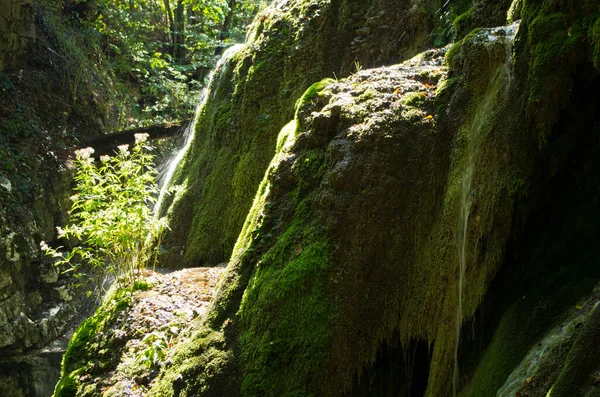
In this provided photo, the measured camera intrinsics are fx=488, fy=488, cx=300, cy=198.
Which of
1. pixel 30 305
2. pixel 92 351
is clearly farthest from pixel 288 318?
pixel 30 305

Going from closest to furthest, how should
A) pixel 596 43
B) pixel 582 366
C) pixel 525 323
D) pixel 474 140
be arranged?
1. pixel 582 366
2. pixel 525 323
3. pixel 596 43
4. pixel 474 140

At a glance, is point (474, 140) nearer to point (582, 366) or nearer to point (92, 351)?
point (582, 366)

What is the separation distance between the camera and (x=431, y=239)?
147 inches

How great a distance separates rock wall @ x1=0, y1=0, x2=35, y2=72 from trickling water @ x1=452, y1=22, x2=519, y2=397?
42.6ft

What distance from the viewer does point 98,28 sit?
51.1ft

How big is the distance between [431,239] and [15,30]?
13.7 m

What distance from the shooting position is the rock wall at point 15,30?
12672 millimetres

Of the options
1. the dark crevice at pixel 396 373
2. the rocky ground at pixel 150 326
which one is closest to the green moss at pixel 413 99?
the dark crevice at pixel 396 373

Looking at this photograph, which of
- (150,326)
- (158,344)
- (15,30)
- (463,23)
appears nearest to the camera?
(158,344)

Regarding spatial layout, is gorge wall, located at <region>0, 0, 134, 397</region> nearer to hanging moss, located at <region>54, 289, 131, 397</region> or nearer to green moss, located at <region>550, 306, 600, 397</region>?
hanging moss, located at <region>54, 289, 131, 397</region>

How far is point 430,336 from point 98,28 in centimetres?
1559

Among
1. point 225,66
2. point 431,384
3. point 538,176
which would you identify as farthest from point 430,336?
point 225,66

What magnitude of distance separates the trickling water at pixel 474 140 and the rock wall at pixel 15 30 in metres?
13.0

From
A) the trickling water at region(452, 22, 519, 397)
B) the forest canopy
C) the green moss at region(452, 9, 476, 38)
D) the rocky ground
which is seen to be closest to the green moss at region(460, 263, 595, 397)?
the trickling water at region(452, 22, 519, 397)
